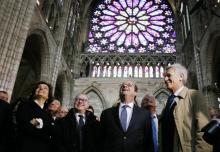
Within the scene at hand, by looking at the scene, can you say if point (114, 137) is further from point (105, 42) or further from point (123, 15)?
point (123, 15)

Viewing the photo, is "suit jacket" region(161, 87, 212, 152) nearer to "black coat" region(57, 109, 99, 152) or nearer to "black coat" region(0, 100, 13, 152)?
"black coat" region(57, 109, 99, 152)

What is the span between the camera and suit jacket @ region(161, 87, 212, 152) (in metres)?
2.09

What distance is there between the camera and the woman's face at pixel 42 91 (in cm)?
315

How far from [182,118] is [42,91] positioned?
6.02 feet

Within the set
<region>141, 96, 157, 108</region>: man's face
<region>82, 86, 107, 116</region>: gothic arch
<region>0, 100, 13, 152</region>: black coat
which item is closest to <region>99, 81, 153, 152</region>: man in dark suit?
<region>141, 96, 157, 108</region>: man's face

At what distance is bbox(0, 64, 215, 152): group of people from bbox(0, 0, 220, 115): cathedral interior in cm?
515

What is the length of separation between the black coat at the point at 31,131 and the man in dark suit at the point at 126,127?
65 centimetres

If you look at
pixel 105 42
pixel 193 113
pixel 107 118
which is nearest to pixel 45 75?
pixel 105 42

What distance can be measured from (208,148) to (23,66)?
14.3 meters

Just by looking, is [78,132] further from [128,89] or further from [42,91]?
[128,89]

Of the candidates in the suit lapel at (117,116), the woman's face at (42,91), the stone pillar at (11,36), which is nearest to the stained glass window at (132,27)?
the stone pillar at (11,36)

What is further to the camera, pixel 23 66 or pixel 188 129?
pixel 23 66

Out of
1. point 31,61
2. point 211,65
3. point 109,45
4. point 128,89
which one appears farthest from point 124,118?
point 109,45

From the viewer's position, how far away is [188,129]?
218 centimetres
